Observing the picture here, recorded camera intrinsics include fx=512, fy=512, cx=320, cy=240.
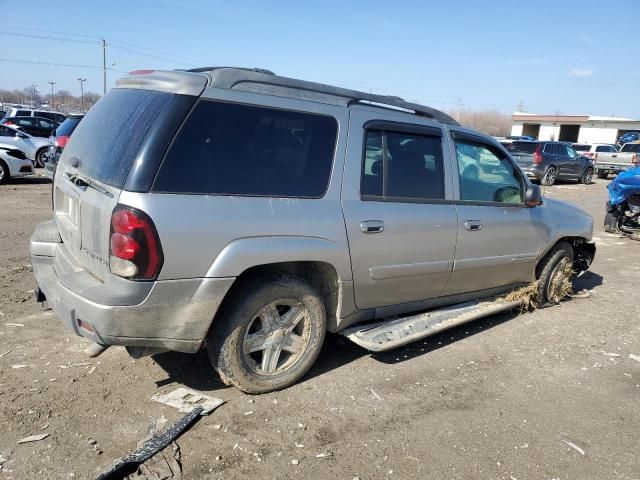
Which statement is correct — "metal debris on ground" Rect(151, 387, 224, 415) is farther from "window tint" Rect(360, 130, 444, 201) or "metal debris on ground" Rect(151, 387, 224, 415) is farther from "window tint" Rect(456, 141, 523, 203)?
"window tint" Rect(456, 141, 523, 203)

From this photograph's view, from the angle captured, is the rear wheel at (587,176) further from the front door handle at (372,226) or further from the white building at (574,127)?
the white building at (574,127)

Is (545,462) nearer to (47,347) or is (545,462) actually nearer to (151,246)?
(151,246)

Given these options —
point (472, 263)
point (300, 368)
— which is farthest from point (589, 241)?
point (300, 368)

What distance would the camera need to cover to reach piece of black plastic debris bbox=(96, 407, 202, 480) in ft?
8.37

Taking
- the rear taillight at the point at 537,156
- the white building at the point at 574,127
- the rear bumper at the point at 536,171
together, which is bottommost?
the rear bumper at the point at 536,171

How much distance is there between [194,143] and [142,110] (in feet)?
1.31

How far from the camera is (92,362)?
145 inches

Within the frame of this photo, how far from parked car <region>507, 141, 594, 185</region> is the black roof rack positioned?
1681 cm

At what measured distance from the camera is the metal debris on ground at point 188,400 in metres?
3.18

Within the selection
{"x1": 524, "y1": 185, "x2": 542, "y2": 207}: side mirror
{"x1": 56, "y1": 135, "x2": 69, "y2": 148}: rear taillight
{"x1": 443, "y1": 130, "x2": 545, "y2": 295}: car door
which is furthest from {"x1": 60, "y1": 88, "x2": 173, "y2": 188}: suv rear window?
{"x1": 56, "y1": 135, "x2": 69, "y2": 148}: rear taillight

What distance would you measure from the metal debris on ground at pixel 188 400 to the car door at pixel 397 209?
3.96 ft

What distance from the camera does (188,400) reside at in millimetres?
3268

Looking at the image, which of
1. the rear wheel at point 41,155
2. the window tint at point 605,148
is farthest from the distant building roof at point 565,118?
the rear wheel at point 41,155

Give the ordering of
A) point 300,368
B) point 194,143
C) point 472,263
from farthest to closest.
Answer: point 472,263 → point 300,368 → point 194,143
